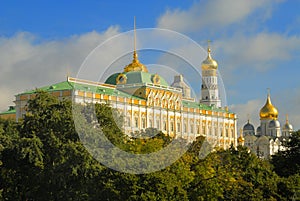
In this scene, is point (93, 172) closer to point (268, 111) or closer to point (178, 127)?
point (178, 127)

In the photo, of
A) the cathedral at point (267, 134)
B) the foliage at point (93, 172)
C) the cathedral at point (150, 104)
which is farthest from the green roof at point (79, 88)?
the cathedral at point (267, 134)

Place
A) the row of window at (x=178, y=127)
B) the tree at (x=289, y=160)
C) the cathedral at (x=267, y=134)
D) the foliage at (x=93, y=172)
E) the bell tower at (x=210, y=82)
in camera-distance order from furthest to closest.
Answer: the cathedral at (x=267, y=134), the bell tower at (x=210, y=82), the row of window at (x=178, y=127), the tree at (x=289, y=160), the foliage at (x=93, y=172)

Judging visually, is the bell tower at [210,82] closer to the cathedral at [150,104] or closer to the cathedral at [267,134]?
the cathedral at [150,104]

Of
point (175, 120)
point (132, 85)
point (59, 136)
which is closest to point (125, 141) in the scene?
point (59, 136)

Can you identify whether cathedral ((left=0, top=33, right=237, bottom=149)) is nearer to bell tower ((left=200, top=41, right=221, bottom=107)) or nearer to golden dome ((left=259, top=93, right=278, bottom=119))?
bell tower ((left=200, top=41, right=221, bottom=107))

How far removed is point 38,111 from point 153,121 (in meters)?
46.6

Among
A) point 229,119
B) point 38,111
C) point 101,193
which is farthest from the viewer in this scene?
point 229,119

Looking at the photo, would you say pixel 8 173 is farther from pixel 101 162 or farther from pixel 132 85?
pixel 132 85

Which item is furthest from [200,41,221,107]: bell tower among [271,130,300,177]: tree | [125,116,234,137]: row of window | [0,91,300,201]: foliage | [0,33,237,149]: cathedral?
[0,91,300,201]: foliage

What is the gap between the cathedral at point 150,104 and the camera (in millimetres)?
80750

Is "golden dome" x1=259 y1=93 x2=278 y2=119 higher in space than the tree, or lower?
higher

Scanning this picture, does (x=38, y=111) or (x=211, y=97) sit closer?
(x=38, y=111)

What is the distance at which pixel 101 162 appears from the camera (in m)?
38.9

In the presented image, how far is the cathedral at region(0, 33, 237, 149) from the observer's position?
80.8 metres
